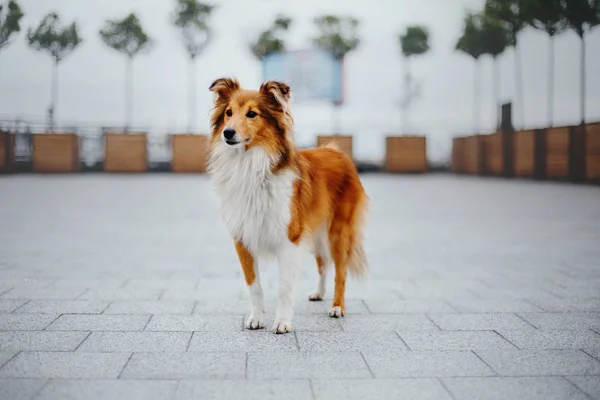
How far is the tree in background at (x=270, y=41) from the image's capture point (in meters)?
41.6

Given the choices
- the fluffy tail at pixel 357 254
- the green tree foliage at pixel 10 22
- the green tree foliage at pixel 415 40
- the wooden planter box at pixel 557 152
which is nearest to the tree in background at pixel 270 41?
the green tree foliage at pixel 415 40

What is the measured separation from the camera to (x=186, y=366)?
3363 mm

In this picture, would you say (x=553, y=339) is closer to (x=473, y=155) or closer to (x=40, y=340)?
(x=40, y=340)

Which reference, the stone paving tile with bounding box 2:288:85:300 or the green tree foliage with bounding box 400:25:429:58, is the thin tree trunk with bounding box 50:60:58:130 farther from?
the green tree foliage with bounding box 400:25:429:58

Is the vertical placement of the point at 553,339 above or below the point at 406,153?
below

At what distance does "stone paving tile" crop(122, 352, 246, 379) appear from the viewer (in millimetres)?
3211

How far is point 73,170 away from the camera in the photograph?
96.2ft

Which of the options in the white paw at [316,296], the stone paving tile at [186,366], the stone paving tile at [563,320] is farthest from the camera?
the white paw at [316,296]

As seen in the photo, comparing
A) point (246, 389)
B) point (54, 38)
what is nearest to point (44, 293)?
point (246, 389)

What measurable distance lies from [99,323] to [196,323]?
0.68 m

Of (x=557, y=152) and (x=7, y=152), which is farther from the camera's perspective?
(x=7, y=152)

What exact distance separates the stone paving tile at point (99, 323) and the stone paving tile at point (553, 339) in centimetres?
254

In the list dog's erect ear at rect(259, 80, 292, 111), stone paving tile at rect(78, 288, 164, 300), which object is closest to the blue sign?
stone paving tile at rect(78, 288, 164, 300)

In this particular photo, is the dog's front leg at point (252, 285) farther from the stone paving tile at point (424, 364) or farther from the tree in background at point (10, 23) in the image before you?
the tree in background at point (10, 23)
